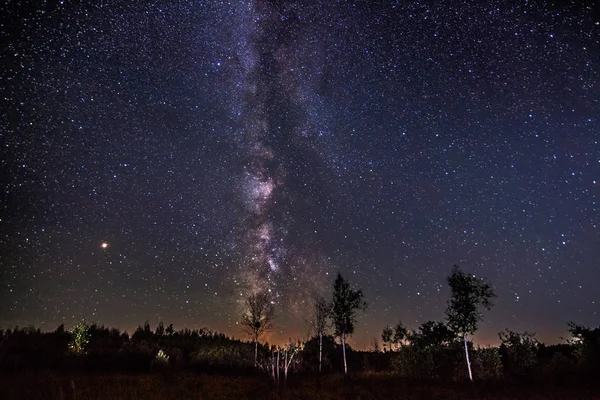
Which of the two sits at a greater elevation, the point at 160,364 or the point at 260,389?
the point at 160,364

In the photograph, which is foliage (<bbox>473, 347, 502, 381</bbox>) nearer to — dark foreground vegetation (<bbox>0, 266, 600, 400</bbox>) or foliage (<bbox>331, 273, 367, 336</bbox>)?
dark foreground vegetation (<bbox>0, 266, 600, 400</bbox>)

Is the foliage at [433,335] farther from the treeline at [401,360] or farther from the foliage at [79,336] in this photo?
the foliage at [79,336]

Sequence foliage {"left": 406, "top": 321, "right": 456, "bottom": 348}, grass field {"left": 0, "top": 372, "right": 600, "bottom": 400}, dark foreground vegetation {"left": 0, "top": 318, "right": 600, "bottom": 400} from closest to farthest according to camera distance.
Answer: grass field {"left": 0, "top": 372, "right": 600, "bottom": 400}, dark foreground vegetation {"left": 0, "top": 318, "right": 600, "bottom": 400}, foliage {"left": 406, "top": 321, "right": 456, "bottom": 348}

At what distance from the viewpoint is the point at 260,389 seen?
20859 mm

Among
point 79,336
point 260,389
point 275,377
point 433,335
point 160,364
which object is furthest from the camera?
point 433,335

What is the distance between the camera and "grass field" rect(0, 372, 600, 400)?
16.3m

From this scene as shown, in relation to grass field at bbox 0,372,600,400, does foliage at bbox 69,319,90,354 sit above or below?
above

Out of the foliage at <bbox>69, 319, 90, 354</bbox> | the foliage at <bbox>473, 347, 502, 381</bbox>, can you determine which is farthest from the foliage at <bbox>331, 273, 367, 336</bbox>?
the foliage at <bbox>69, 319, 90, 354</bbox>

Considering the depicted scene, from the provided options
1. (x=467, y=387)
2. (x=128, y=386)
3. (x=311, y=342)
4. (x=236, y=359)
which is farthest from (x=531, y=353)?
(x=128, y=386)

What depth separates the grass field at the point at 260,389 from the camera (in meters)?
16.3

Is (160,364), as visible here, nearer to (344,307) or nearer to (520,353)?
(344,307)

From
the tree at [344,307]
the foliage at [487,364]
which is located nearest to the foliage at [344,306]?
the tree at [344,307]

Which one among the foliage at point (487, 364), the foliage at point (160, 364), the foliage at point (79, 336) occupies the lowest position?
the foliage at point (487, 364)

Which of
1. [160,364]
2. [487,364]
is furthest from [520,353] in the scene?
[160,364]
